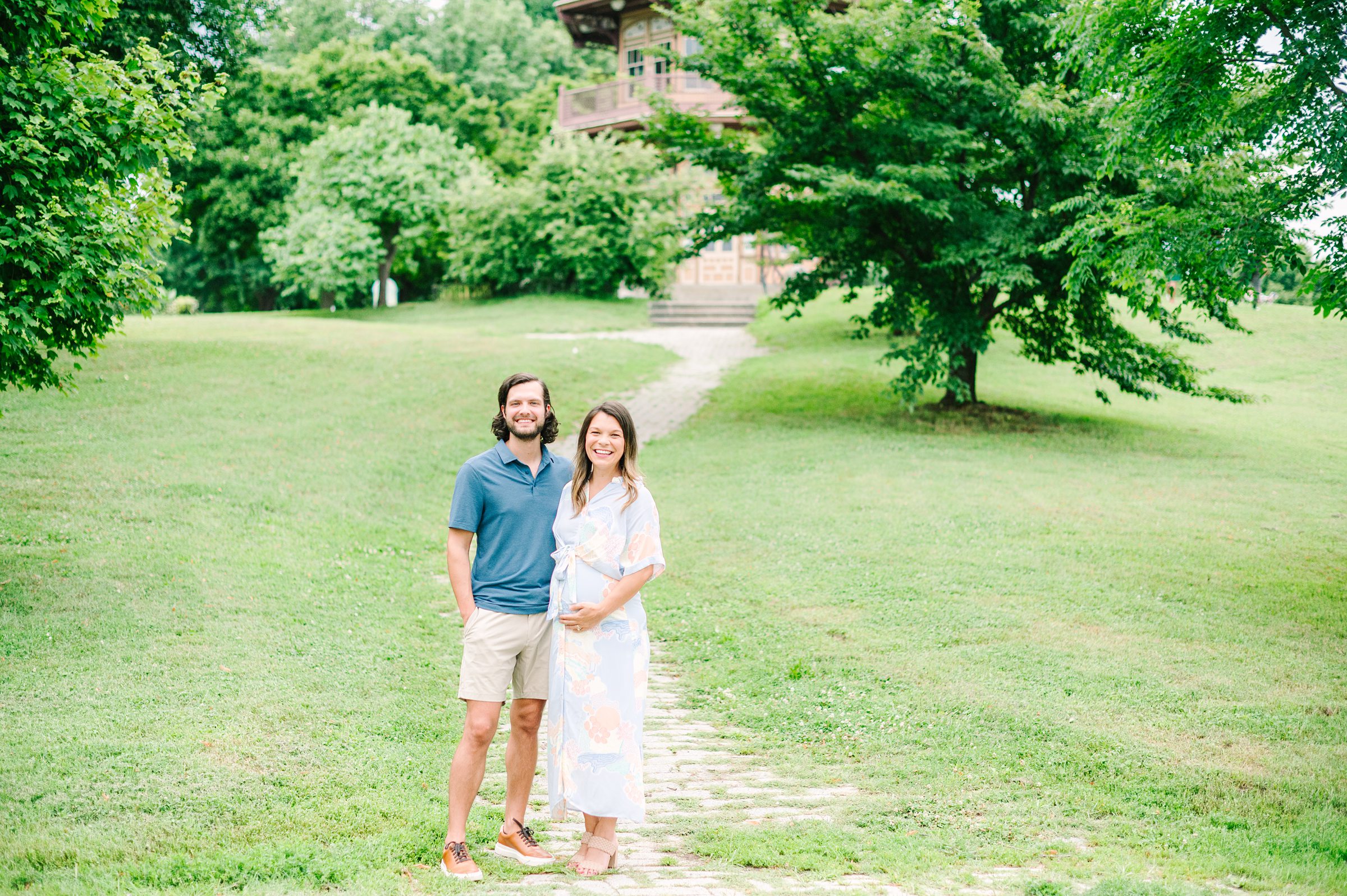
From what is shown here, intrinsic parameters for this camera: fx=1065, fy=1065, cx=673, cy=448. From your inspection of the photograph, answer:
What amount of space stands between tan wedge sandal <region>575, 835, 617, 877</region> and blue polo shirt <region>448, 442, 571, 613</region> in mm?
1015

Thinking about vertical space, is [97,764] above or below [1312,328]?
below

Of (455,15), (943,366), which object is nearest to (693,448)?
(943,366)

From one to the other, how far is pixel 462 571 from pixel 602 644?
0.67 meters

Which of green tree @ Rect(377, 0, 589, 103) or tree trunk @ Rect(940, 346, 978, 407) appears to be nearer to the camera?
tree trunk @ Rect(940, 346, 978, 407)

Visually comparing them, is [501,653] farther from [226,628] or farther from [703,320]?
[703,320]

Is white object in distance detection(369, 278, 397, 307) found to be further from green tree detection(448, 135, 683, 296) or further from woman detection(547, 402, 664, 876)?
woman detection(547, 402, 664, 876)

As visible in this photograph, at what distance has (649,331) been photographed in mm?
29000

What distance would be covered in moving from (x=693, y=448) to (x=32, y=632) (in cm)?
1001

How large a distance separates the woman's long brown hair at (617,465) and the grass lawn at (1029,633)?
173 centimetres

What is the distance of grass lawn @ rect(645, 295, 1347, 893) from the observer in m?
5.05

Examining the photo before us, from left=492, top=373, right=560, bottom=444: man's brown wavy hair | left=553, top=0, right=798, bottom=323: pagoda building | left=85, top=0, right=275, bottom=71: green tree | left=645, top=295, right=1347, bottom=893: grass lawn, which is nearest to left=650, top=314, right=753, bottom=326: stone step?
left=553, top=0, right=798, bottom=323: pagoda building

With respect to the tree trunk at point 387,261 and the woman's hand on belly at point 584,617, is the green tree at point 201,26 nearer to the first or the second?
the tree trunk at point 387,261

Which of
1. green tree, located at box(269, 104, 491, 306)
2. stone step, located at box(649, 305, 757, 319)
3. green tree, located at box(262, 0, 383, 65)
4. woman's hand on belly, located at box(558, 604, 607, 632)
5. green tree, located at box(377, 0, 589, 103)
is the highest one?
green tree, located at box(262, 0, 383, 65)

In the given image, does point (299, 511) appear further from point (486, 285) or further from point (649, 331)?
point (486, 285)
